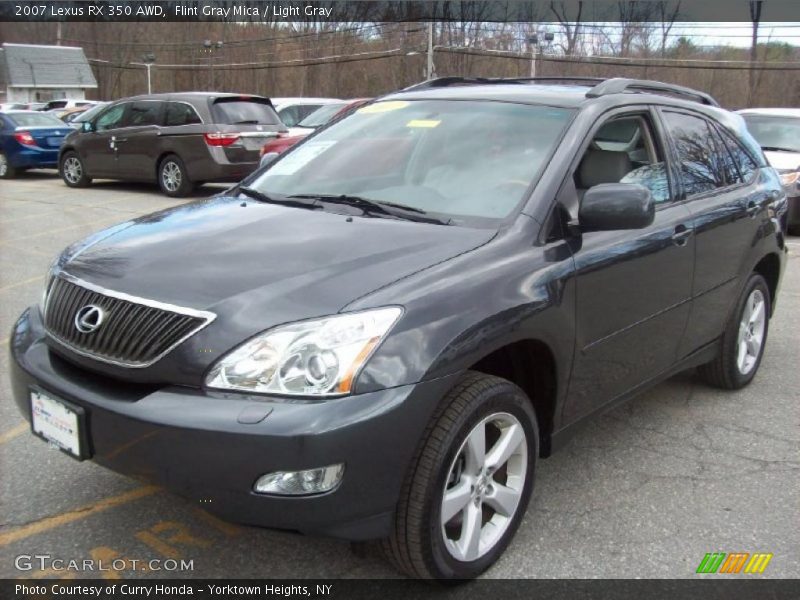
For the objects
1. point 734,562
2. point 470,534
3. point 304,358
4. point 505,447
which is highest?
point 304,358

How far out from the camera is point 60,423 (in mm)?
2490

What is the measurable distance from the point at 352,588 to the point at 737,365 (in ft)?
9.62

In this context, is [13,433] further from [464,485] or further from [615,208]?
[615,208]

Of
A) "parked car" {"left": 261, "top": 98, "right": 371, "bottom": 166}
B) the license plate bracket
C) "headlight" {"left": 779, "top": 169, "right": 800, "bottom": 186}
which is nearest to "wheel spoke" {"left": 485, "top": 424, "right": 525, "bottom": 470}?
the license plate bracket

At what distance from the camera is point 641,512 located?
3.14 m

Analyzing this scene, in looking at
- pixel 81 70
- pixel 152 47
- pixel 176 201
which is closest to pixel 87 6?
pixel 81 70

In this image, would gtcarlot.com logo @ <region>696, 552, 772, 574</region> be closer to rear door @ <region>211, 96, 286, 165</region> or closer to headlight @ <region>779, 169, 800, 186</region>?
headlight @ <region>779, 169, 800, 186</region>

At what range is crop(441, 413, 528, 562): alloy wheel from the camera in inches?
99.5

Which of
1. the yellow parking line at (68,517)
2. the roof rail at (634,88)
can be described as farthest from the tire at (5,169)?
the roof rail at (634,88)

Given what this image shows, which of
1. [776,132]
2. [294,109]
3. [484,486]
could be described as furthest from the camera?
[294,109]

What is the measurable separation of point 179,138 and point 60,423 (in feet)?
35.9

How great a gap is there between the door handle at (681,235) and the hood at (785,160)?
7.40 m

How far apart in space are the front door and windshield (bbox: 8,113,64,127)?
50.0 feet

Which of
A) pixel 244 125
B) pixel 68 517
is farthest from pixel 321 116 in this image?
pixel 68 517
